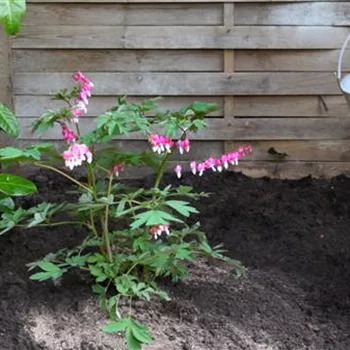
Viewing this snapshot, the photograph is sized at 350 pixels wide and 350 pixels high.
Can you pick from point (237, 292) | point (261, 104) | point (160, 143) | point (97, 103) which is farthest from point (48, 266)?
point (261, 104)

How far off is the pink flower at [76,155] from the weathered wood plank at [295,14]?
164cm

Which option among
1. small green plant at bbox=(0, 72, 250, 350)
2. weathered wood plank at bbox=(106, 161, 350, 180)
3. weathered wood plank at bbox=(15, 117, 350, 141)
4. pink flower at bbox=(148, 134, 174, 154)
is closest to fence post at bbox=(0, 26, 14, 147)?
weathered wood plank at bbox=(15, 117, 350, 141)

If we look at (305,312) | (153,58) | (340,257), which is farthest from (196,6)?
(305,312)

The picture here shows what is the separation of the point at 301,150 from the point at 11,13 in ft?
7.11

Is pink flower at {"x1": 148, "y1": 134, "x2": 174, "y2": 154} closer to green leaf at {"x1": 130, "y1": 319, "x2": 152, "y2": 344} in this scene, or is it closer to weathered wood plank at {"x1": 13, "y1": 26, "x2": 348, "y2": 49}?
green leaf at {"x1": 130, "y1": 319, "x2": 152, "y2": 344}

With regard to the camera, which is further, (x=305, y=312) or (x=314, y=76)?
(x=314, y=76)

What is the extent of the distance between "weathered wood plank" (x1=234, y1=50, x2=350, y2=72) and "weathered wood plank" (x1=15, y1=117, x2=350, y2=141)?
0.25 m

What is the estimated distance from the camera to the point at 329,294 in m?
3.10

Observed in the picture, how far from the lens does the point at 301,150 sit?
13.6ft

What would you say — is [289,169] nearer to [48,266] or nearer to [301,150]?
[301,150]

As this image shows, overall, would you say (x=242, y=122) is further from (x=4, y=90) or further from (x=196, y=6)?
(x=4, y=90)

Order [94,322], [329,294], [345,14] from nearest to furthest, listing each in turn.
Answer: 1. [94,322]
2. [329,294]
3. [345,14]

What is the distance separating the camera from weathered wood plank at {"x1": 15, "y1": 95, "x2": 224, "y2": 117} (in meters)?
4.09

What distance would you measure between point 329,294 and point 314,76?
4.30 ft
